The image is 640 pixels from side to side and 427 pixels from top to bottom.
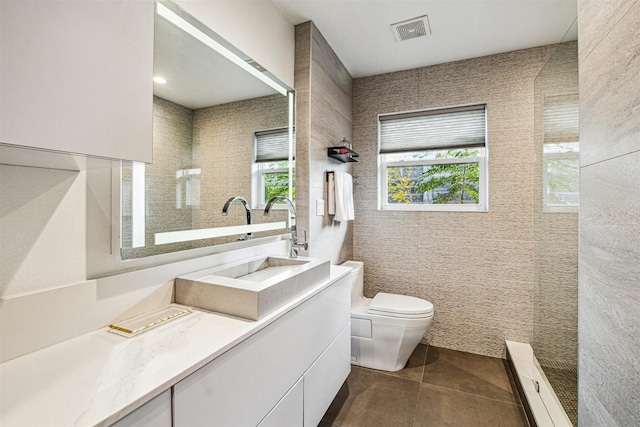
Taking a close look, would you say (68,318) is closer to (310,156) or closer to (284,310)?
(284,310)

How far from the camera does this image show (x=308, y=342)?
4.31ft

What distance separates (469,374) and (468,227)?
1.11m

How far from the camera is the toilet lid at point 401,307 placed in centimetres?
Answer: 208

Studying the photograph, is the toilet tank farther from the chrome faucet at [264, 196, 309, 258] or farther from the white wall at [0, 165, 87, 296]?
the white wall at [0, 165, 87, 296]

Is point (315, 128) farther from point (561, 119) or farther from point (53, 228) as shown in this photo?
point (53, 228)

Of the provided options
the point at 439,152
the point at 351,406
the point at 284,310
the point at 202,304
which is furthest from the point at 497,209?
the point at 202,304

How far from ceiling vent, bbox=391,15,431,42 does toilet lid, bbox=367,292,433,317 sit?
6.45 ft

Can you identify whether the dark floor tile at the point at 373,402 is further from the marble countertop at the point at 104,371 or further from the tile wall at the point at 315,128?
the marble countertop at the point at 104,371

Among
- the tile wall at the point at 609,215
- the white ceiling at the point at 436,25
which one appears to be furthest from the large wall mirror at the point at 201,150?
the tile wall at the point at 609,215

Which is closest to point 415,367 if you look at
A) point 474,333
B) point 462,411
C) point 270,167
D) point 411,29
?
point 462,411

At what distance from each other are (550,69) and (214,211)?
2181 millimetres

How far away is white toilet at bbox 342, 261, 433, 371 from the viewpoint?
2.08m

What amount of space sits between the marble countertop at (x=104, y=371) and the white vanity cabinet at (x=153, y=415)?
0.02 metres

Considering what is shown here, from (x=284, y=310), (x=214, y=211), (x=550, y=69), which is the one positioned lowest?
(x=284, y=310)
